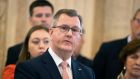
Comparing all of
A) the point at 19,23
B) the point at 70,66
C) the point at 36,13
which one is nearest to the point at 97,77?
the point at 36,13

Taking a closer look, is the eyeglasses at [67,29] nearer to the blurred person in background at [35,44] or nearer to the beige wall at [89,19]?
the blurred person in background at [35,44]

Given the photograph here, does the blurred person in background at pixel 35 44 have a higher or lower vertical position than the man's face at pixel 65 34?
lower

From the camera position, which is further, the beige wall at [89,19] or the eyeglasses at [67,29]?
the beige wall at [89,19]

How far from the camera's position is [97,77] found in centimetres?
494

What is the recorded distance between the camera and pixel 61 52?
10.7 feet

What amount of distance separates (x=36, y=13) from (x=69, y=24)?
6.94ft

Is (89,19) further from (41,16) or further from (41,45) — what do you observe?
(41,45)

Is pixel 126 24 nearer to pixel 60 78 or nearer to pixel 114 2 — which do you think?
pixel 114 2

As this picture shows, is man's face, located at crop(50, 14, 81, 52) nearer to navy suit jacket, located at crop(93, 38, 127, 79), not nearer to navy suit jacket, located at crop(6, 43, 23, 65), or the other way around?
navy suit jacket, located at crop(93, 38, 127, 79)

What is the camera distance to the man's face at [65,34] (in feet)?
10.6

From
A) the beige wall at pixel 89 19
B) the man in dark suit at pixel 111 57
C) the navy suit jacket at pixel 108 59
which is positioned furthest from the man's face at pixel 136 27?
the beige wall at pixel 89 19

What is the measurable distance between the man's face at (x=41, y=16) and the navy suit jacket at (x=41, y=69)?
6.26 feet

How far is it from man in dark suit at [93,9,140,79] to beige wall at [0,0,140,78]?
178 cm

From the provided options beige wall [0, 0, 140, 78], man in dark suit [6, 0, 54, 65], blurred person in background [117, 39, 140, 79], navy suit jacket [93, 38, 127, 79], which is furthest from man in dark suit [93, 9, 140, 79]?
beige wall [0, 0, 140, 78]
